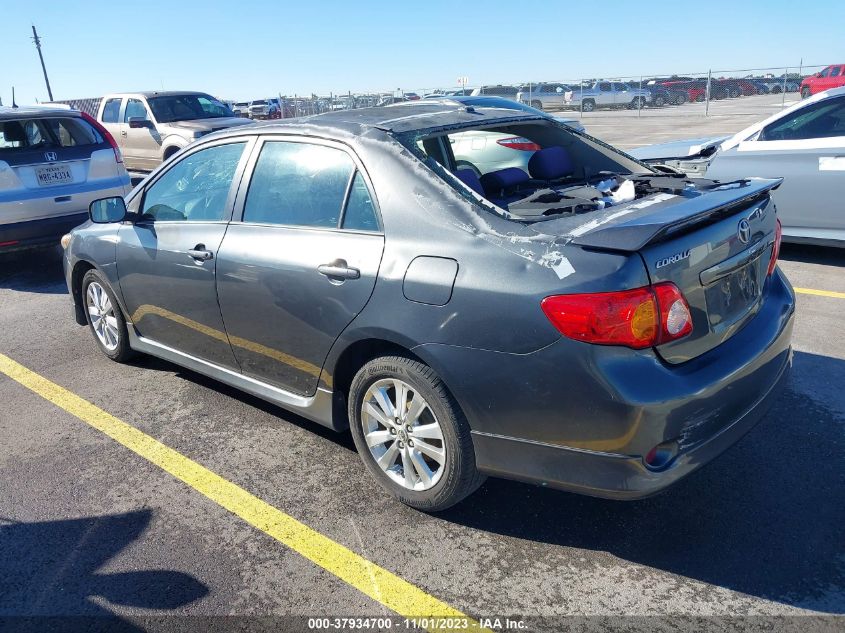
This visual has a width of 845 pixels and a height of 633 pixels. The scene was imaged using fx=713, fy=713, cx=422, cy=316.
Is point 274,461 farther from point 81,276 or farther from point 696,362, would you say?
point 81,276

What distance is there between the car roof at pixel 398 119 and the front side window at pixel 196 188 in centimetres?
16

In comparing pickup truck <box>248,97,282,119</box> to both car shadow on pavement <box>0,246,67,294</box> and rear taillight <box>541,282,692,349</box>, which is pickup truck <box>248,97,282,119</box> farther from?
rear taillight <box>541,282,692,349</box>

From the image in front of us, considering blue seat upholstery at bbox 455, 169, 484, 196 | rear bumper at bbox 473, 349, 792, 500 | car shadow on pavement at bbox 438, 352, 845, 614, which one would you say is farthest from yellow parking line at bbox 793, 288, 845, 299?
blue seat upholstery at bbox 455, 169, 484, 196

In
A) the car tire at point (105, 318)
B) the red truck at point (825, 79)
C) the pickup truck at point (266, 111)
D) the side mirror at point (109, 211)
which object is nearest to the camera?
the side mirror at point (109, 211)

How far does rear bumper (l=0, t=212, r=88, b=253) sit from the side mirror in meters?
3.43

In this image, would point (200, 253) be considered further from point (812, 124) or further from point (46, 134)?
point (812, 124)

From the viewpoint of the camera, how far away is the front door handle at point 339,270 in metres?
3.02

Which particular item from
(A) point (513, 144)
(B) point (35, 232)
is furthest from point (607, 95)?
(B) point (35, 232)

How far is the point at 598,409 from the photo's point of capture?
2.43m

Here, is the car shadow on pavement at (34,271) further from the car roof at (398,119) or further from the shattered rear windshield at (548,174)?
the shattered rear windshield at (548,174)

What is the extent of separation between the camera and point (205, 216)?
391cm

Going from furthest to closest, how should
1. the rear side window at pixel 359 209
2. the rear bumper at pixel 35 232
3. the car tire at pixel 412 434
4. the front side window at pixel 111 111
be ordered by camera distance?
1. the front side window at pixel 111 111
2. the rear bumper at pixel 35 232
3. the rear side window at pixel 359 209
4. the car tire at pixel 412 434

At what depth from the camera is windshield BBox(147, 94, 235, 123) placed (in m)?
13.6

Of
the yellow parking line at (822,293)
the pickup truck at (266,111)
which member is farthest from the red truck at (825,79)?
the yellow parking line at (822,293)
